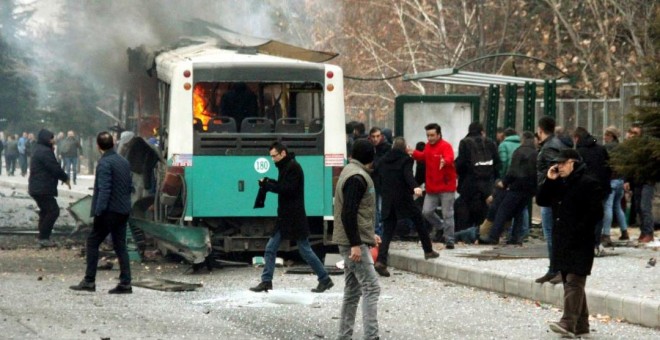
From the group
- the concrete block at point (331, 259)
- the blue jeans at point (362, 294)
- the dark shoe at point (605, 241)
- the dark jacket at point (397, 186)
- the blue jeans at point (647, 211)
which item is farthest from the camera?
the blue jeans at point (647, 211)

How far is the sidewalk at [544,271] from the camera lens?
498 inches

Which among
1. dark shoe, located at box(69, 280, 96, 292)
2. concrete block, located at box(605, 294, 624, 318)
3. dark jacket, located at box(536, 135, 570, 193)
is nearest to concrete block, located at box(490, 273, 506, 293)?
dark jacket, located at box(536, 135, 570, 193)

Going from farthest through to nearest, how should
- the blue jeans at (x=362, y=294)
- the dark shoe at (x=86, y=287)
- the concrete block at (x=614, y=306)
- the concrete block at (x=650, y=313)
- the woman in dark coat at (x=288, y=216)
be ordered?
the woman in dark coat at (x=288, y=216)
the dark shoe at (x=86, y=287)
the concrete block at (x=614, y=306)
the concrete block at (x=650, y=313)
the blue jeans at (x=362, y=294)

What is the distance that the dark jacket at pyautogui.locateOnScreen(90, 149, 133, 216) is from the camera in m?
14.4

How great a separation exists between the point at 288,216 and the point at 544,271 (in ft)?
9.39

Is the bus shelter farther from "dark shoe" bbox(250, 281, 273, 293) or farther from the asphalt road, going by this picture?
"dark shoe" bbox(250, 281, 273, 293)

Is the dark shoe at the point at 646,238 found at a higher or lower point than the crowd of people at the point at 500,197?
lower

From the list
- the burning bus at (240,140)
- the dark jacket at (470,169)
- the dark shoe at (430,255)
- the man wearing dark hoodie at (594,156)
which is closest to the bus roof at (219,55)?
the burning bus at (240,140)

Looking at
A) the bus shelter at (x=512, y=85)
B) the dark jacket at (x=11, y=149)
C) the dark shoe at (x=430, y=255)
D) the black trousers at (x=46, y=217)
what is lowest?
the dark shoe at (x=430, y=255)

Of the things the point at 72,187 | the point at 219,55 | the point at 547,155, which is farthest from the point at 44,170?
the point at 72,187

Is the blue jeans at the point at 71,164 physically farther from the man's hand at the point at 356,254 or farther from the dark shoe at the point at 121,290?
the man's hand at the point at 356,254

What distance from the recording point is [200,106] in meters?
18.1

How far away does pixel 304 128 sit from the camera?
18.2m

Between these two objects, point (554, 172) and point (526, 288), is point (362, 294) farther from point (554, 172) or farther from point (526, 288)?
point (526, 288)
